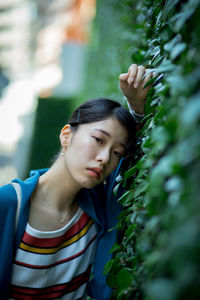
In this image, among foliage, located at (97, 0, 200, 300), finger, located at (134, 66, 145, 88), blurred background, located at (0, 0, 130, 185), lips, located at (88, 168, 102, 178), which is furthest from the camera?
blurred background, located at (0, 0, 130, 185)

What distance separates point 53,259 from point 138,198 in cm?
67

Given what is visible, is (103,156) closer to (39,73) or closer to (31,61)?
(39,73)

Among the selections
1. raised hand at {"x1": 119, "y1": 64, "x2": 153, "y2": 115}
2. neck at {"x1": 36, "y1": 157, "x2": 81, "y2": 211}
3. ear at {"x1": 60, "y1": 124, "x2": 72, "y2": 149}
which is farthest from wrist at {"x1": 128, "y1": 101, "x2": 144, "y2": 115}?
neck at {"x1": 36, "y1": 157, "x2": 81, "y2": 211}

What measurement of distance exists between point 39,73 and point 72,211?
28.7ft

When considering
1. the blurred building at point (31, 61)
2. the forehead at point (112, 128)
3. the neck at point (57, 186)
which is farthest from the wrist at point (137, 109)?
the blurred building at point (31, 61)

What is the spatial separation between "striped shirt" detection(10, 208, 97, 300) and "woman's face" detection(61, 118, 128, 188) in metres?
0.31

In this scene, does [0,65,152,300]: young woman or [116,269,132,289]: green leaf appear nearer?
[116,269,132,289]: green leaf

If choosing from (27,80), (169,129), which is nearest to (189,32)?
(169,129)

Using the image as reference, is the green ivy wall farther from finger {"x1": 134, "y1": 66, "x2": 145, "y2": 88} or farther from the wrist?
the wrist

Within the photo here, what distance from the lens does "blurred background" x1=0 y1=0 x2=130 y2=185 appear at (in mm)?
6305

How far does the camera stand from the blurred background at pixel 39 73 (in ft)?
20.7

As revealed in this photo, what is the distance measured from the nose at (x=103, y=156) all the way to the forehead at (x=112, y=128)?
0.07m

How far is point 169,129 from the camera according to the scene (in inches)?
24.9

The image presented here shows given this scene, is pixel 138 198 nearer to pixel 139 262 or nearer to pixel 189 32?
pixel 139 262
